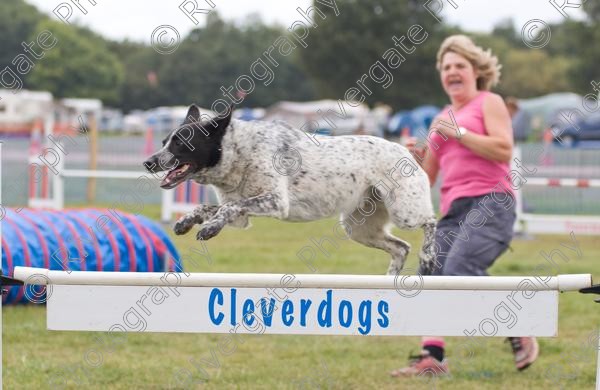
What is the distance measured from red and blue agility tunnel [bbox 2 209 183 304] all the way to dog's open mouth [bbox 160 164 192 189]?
3772mm

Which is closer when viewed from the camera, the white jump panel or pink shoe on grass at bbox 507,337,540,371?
the white jump panel

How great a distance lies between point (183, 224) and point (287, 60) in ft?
229

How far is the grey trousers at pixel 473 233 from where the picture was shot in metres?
4.65

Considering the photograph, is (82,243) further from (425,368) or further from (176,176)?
(176,176)

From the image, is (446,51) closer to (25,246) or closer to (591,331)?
(591,331)

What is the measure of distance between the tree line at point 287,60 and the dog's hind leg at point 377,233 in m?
32.4

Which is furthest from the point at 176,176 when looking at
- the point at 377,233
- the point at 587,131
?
the point at 587,131

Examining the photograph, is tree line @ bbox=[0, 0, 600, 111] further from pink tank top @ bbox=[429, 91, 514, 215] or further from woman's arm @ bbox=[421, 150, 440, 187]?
pink tank top @ bbox=[429, 91, 514, 215]

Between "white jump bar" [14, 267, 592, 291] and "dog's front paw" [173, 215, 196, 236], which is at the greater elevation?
"dog's front paw" [173, 215, 196, 236]

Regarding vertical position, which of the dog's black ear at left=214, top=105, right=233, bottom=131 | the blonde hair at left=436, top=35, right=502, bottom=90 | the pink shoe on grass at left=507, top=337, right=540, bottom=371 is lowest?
the pink shoe on grass at left=507, top=337, right=540, bottom=371

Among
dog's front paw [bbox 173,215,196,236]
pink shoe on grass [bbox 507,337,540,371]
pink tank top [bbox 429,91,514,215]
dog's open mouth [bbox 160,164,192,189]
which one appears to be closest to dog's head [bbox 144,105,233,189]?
dog's open mouth [bbox 160,164,192,189]

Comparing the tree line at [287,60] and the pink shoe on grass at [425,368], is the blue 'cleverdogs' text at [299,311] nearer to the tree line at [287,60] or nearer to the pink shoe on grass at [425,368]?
the pink shoe on grass at [425,368]

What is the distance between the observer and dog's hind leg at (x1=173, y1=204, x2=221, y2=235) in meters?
3.05

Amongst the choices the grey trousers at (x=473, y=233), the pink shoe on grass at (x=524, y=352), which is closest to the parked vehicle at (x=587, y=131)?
the pink shoe on grass at (x=524, y=352)
